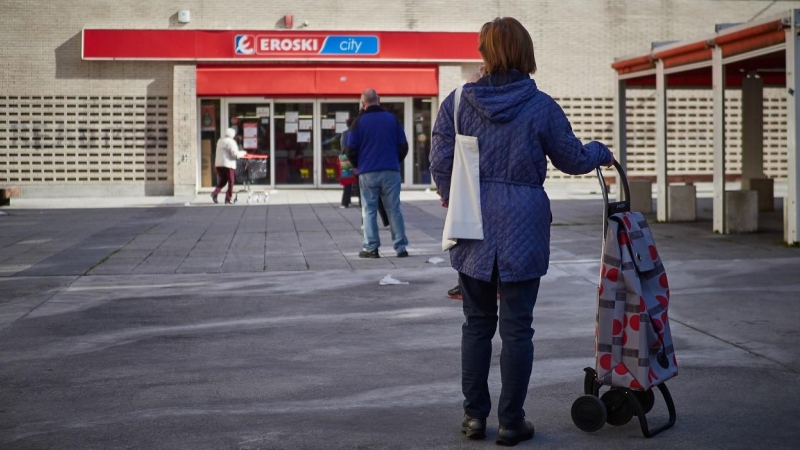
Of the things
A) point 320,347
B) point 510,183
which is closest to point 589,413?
point 510,183

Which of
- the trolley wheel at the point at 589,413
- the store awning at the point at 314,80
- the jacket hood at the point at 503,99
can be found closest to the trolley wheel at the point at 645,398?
the trolley wheel at the point at 589,413

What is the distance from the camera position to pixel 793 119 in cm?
1277

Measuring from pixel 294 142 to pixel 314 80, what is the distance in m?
1.97

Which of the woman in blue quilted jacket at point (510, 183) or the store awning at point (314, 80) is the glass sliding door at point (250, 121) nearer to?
the store awning at point (314, 80)

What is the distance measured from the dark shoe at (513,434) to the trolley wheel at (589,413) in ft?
0.88

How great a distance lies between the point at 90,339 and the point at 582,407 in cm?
395

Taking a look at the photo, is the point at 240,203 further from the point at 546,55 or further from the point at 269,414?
the point at 269,414

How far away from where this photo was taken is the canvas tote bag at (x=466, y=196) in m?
4.71

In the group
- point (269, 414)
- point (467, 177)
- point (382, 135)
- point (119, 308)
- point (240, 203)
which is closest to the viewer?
point (467, 177)

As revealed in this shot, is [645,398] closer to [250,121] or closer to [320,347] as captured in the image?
[320,347]

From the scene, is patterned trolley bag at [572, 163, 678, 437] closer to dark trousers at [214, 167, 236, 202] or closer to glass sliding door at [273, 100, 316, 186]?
dark trousers at [214, 167, 236, 202]

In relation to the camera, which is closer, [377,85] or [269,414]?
[269,414]

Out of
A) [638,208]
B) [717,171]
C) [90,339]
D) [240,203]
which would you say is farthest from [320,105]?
[90,339]

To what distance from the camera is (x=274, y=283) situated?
10.3 m
